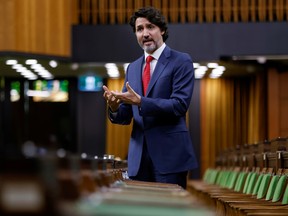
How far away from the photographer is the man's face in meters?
4.86

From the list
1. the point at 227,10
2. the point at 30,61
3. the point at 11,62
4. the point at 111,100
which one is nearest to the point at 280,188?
the point at 111,100

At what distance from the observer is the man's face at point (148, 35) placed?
4859mm

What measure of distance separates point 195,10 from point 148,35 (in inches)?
494

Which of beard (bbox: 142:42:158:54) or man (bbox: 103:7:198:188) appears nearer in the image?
man (bbox: 103:7:198:188)

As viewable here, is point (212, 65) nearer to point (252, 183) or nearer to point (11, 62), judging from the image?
point (11, 62)

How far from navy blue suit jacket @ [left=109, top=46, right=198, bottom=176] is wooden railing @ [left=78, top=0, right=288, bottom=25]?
12209 mm

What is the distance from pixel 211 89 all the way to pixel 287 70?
89.9 inches

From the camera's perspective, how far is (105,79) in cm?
1939

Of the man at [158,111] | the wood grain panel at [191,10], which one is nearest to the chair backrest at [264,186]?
the man at [158,111]

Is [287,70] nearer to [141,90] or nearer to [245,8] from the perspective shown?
[245,8]

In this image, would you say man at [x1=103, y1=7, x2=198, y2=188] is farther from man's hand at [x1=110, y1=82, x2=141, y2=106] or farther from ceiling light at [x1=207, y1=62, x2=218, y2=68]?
ceiling light at [x1=207, y1=62, x2=218, y2=68]

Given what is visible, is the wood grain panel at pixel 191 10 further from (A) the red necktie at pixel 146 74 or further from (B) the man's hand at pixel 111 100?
(B) the man's hand at pixel 111 100

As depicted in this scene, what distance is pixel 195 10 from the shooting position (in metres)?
17.3

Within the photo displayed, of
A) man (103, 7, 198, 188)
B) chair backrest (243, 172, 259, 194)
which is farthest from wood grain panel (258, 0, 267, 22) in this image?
man (103, 7, 198, 188)
